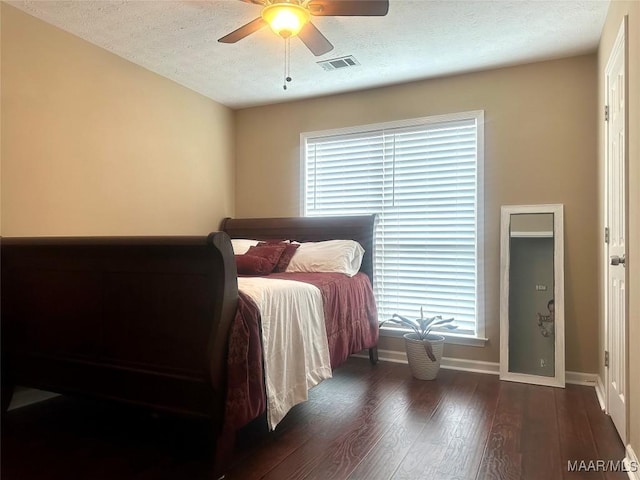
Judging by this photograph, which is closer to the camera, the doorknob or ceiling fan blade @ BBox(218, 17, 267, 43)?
the doorknob

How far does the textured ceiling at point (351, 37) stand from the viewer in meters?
2.62

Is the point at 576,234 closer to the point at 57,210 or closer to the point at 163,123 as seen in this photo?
the point at 163,123

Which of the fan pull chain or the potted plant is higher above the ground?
the fan pull chain

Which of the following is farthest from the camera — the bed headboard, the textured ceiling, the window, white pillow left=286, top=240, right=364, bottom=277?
the bed headboard

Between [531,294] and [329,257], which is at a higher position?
[329,257]

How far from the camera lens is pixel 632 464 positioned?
187 centimetres

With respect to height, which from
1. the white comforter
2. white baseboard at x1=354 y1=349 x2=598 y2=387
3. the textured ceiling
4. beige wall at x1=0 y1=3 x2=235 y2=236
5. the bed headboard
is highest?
the textured ceiling

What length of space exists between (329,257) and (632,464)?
7.55ft

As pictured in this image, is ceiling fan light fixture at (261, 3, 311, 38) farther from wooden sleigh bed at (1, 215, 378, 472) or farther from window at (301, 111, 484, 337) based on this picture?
window at (301, 111, 484, 337)

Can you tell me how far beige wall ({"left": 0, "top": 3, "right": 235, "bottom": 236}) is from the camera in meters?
2.65

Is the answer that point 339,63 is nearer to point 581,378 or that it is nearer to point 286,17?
point 286,17

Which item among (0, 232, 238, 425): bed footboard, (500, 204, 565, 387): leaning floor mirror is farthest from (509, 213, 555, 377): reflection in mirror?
(0, 232, 238, 425): bed footboard

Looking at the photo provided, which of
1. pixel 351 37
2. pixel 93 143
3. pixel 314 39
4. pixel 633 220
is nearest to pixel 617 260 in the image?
pixel 633 220

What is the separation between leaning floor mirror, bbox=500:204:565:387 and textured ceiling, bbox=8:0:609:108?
1274mm
